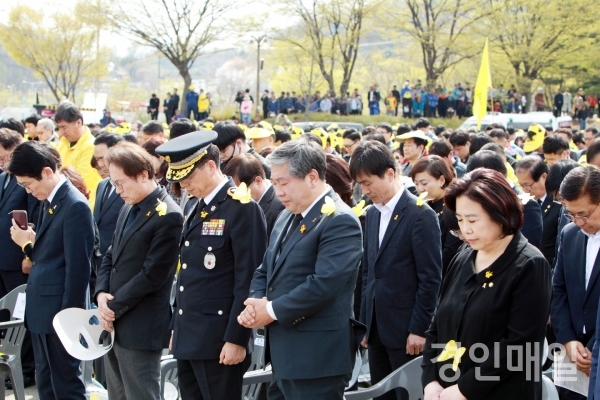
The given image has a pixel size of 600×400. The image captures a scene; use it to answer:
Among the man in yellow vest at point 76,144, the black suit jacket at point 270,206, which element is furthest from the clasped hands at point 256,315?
the man in yellow vest at point 76,144

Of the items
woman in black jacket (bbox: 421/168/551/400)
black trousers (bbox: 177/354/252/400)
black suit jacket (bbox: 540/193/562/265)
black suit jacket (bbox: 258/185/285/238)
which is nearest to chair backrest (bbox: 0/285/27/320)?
black suit jacket (bbox: 258/185/285/238)

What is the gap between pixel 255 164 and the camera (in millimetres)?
5133

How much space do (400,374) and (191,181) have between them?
1.48m

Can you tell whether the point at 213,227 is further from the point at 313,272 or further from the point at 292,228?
the point at 313,272

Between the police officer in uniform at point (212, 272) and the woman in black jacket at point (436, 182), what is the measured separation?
4.73ft

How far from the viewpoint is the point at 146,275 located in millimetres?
4133

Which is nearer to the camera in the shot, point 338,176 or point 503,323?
point 503,323

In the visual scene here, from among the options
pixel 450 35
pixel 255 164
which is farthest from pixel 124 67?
pixel 255 164

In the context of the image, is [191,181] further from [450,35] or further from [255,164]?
[450,35]

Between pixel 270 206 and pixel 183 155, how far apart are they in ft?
4.51

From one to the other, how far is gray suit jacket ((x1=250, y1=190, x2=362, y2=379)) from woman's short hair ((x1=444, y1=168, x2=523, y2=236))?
2.16 feet

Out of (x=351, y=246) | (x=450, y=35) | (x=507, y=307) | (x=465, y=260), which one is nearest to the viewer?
(x=507, y=307)

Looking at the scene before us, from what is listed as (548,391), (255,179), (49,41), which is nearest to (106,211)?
(255,179)

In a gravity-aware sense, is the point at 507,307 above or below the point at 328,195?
below
